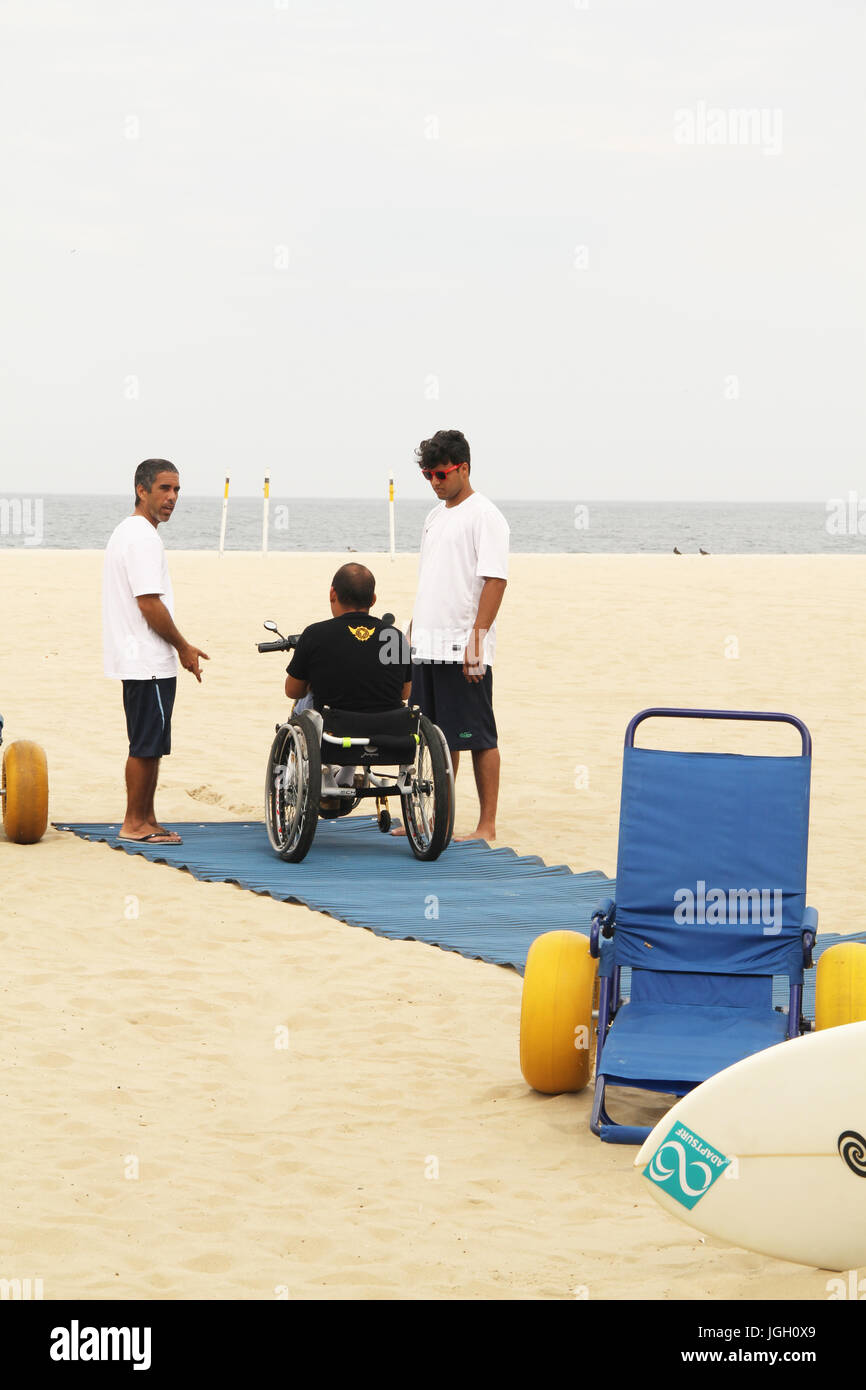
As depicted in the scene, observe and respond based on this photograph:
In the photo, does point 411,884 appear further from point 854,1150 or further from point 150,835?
point 854,1150

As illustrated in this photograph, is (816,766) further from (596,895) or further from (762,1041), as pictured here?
(762,1041)

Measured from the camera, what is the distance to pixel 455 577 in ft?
25.5

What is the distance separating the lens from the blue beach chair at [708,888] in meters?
4.86

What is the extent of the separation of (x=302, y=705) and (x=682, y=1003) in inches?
126

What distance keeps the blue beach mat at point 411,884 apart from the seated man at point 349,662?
547mm

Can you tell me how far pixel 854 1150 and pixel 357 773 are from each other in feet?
15.3

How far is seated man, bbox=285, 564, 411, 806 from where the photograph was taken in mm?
7371

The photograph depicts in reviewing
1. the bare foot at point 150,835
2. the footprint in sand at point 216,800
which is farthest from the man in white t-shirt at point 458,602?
the footprint in sand at point 216,800

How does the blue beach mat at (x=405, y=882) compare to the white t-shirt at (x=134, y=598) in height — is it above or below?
below

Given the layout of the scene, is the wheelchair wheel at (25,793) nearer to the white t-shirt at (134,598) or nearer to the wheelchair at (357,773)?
the white t-shirt at (134,598)

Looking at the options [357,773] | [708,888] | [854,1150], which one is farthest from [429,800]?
[854,1150]
